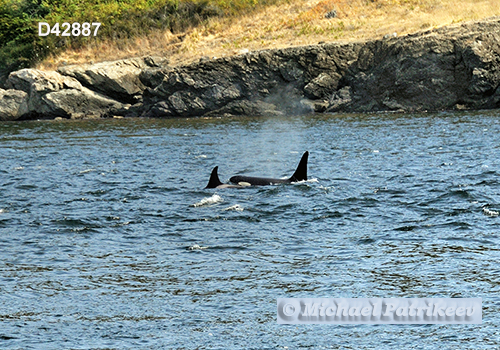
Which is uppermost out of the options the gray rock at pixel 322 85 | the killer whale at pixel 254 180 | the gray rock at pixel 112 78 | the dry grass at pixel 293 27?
the dry grass at pixel 293 27

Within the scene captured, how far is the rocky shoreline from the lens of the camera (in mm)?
41406

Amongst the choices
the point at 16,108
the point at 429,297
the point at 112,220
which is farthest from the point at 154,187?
the point at 16,108

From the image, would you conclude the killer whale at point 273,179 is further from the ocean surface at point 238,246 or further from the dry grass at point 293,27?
the dry grass at point 293,27

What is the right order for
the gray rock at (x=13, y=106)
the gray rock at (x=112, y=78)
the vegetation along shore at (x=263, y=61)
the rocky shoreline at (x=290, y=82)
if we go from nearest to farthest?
the rocky shoreline at (x=290, y=82), the vegetation along shore at (x=263, y=61), the gray rock at (x=112, y=78), the gray rock at (x=13, y=106)

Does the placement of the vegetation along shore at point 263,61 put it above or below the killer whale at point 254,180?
above

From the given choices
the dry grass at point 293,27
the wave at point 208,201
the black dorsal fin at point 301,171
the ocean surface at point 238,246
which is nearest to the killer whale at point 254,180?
the black dorsal fin at point 301,171

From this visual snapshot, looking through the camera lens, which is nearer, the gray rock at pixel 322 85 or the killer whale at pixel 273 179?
the killer whale at pixel 273 179

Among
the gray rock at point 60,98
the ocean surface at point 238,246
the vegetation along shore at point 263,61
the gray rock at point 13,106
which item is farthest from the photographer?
the gray rock at point 13,106

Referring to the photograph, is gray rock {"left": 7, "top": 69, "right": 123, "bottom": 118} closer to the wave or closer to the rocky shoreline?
the rocky shoreline

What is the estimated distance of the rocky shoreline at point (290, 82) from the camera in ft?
136

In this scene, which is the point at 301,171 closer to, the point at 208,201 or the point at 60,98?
the point at 208,201

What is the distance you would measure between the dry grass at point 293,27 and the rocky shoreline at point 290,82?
218 cm

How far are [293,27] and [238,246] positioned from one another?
40234 mm

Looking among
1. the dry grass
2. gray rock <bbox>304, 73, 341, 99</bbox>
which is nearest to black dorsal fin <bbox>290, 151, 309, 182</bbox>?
gray rock <bbox>304, 73, 341, 99</bbox>
